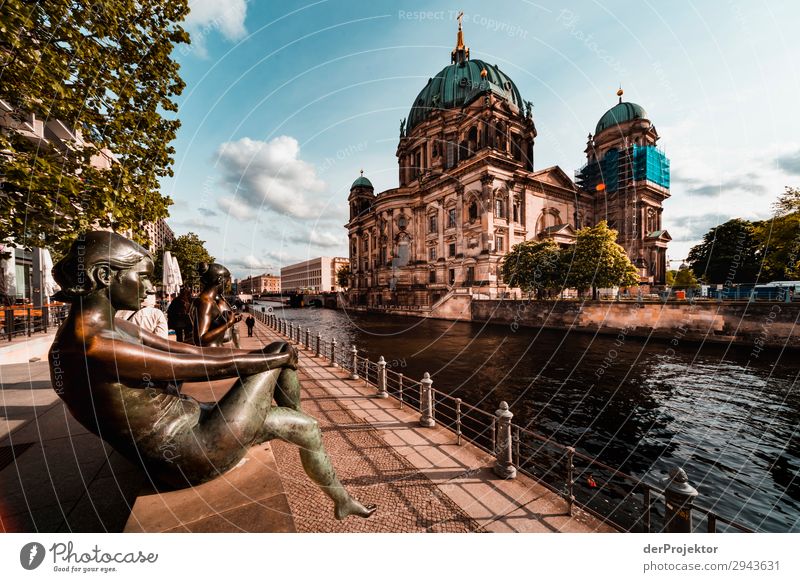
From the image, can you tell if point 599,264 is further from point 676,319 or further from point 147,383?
point 147,383

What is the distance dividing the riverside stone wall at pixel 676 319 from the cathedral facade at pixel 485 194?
884cm

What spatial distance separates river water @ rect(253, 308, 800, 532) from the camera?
622cm

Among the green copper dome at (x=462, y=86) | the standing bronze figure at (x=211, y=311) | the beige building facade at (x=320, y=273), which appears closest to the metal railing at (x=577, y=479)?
the standing bronze figure at (x=211, y=311)

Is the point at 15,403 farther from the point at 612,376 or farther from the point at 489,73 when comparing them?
the point at 489,73

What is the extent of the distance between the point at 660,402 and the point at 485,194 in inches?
1306

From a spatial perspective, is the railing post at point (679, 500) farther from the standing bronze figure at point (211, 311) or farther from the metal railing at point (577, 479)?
the standing bronze figure at point (211, 311)

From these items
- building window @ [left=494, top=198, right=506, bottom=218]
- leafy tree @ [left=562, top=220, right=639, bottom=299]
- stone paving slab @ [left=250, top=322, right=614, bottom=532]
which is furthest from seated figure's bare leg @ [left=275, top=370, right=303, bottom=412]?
building window @ [left=494, top=198, right=506, bottom=218]

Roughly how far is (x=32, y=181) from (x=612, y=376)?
18301 mm

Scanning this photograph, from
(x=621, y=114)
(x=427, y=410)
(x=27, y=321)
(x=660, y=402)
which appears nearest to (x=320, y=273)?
(x=621, y=114)

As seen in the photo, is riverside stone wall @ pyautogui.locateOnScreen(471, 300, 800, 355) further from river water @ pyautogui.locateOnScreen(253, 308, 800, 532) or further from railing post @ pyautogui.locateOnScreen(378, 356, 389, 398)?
railing post @ pyautogui.locateOnScreen(378, 356, 389, 398)

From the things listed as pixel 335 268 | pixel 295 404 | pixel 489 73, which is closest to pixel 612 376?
pixel 295 404

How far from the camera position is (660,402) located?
1052cm

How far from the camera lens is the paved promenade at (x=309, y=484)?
2.64 metres

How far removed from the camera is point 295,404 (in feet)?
8.50
